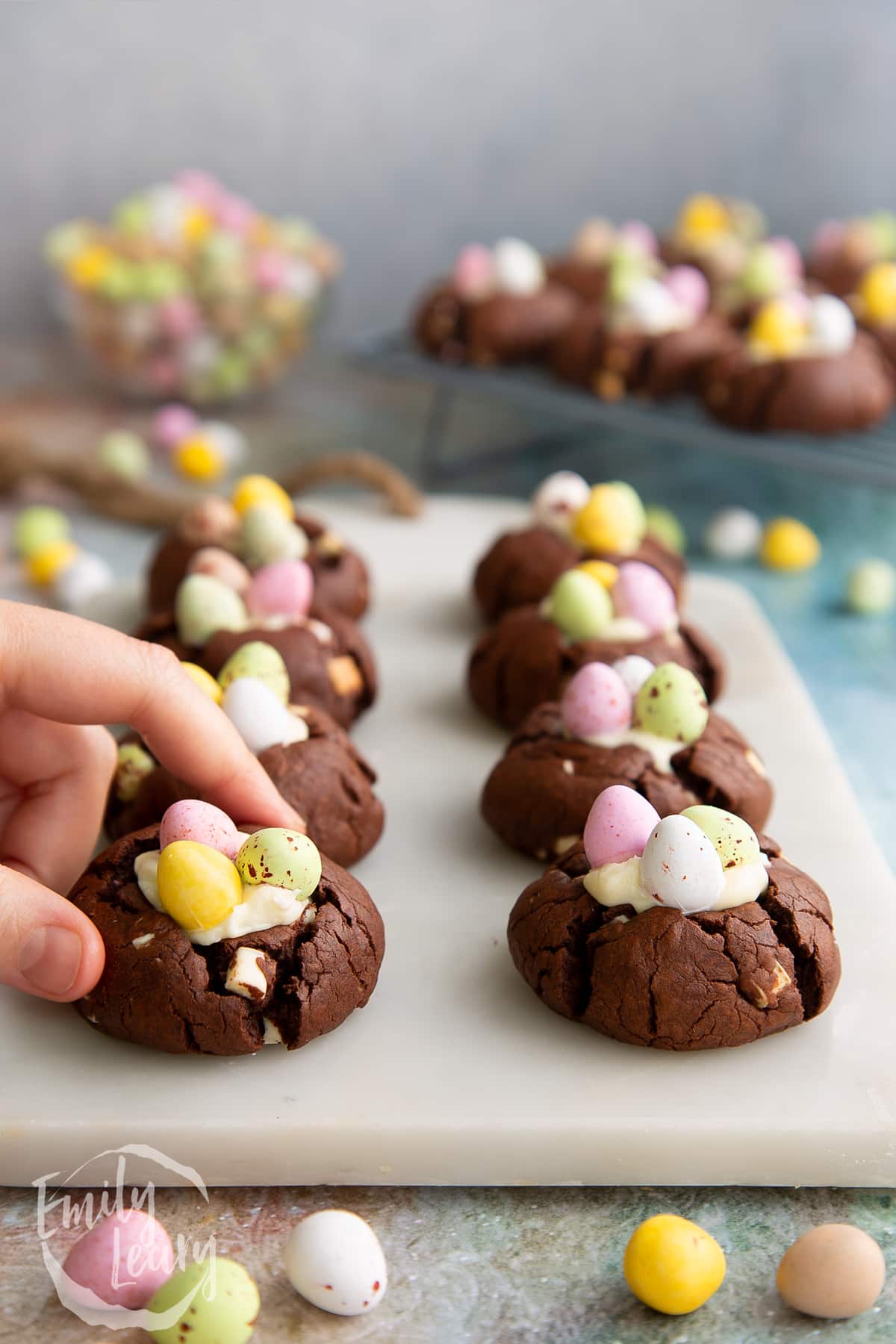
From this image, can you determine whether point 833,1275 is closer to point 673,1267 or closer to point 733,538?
Result: point 673,1267

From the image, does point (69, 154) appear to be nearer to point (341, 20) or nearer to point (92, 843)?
point (341, 20)

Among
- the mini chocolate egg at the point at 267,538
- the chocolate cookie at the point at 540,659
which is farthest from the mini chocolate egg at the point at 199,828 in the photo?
the mini chocolate egg at the point at 267,538

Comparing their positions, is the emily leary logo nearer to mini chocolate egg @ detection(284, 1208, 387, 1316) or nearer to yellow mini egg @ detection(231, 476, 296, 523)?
mini chocolate egg @ detection(284, 1208, 387, 1316)

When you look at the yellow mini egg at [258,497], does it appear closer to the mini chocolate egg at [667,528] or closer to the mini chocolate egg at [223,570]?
the mini chocolate egg at [223,570]

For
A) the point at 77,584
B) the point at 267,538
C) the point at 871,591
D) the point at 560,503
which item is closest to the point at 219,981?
the point at 267,538

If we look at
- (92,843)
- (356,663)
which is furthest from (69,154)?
(92,843)
